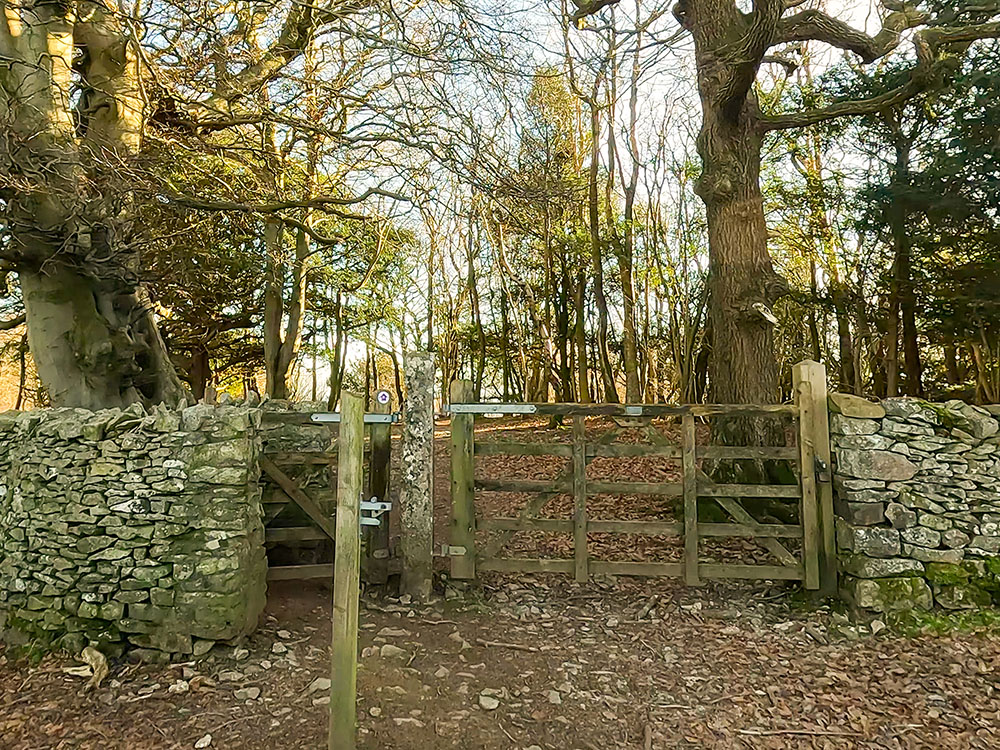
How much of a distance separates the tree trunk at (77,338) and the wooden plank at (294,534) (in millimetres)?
2968

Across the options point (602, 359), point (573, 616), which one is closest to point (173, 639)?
point (573, 616)

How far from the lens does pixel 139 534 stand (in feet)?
14.2

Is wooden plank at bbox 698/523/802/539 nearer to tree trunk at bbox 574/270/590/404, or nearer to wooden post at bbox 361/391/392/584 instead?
wooden post at bbox 361/391/392/584

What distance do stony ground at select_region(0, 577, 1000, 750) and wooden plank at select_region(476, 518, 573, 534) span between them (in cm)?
67

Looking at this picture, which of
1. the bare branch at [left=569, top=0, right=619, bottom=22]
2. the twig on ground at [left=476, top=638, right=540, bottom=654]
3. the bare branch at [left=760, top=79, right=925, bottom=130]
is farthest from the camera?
the bare branch at [left=569, top=0, right=619, bottom=22]

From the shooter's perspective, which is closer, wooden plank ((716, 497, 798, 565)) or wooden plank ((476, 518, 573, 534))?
wooden plank ((716, 497, 798, 565))

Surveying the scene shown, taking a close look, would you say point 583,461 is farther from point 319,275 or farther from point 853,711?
point 319,275

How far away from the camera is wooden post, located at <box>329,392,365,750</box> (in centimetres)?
299

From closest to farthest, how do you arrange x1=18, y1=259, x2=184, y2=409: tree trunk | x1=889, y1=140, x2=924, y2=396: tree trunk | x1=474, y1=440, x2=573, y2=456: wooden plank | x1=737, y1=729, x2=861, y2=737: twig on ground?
x1=737, y1=729, x2=861, y2=737: twig on ground → x1=474, y1=440, x2=573, y2=456: wooden plank → x1=18, y1=259, x2=184, y2=409: tree trunk → x1=889, y1=140, x2=924, y2=396: tree trunk

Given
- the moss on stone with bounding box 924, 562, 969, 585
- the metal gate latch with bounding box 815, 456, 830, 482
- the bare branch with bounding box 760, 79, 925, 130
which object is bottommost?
the moss on stone with bounding box 924, 562, 969, 585

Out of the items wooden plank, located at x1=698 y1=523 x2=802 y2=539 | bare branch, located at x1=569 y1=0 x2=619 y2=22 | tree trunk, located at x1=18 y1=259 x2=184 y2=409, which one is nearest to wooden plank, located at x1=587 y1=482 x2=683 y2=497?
wooden plank, located at x1=698 y1=523 x2=802 y2=539

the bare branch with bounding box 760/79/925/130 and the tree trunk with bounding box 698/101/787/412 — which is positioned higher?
the bare branch with bounding box 760/79/925/130

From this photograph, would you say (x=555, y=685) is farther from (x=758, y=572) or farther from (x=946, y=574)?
(x=946, y=574)

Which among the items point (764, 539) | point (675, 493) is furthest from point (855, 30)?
point (764, 539)
